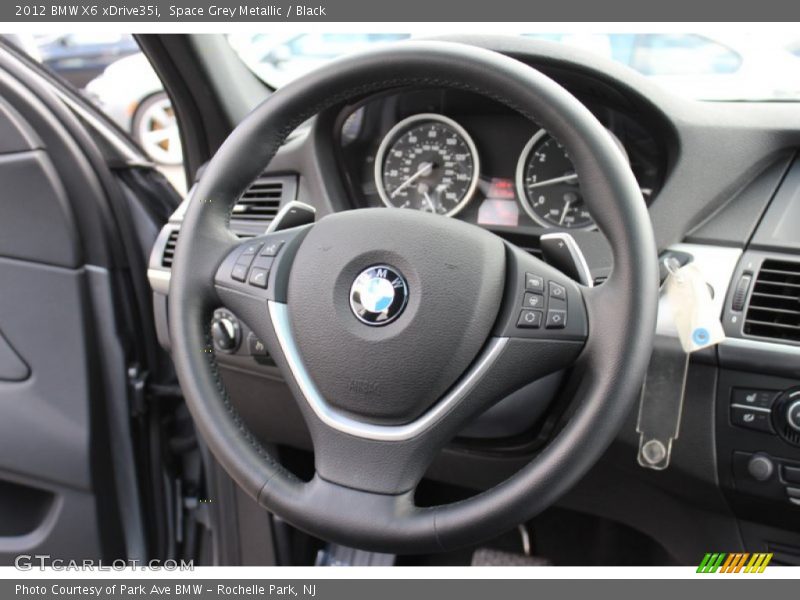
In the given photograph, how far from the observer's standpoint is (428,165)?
1271 mm

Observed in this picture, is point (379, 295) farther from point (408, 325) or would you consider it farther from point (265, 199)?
point (265, 199)

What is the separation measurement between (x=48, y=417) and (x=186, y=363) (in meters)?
0.85

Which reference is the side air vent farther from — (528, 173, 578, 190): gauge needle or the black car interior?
Result: (528, 173, 578, 190): gauge needle

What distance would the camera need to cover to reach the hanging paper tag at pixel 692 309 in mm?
941

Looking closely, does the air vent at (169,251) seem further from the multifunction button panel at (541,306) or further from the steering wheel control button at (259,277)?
the multifunction button panel at (541,306)

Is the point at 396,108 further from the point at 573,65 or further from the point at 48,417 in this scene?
the point at 48,417

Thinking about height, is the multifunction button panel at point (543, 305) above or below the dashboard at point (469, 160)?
below

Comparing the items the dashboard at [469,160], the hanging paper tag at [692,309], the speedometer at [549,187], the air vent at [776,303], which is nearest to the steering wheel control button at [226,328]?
the dashboard at [469,160]

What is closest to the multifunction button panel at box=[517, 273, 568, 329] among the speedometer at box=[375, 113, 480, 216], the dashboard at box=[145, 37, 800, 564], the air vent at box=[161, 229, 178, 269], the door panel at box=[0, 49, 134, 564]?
the dashboard at box=[145, 37, 800, 564]

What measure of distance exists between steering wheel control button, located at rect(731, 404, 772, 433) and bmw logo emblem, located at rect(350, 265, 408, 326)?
56cm

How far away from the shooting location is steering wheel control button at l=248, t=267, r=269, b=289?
2.89 feet

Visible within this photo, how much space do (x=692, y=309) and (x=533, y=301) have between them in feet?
0.97

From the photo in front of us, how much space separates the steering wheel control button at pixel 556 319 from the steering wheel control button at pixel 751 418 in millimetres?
398

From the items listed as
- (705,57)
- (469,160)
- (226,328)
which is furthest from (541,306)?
(705,57)
